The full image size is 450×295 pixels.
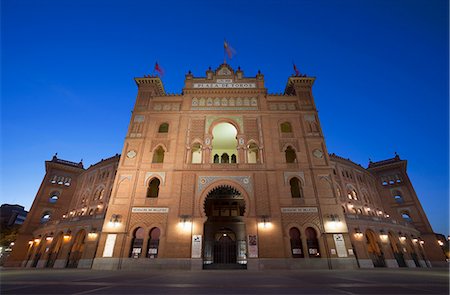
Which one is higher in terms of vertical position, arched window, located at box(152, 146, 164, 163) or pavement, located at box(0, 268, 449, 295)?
arched window, located at box(152, 146, 164, 163)

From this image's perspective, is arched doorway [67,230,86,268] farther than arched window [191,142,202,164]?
Yes

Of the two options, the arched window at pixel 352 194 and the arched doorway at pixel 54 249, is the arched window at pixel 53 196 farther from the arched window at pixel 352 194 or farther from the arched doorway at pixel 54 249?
the arched window at pixel 352 194

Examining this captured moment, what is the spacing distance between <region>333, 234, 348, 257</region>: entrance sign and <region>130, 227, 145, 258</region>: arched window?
50.7 feet

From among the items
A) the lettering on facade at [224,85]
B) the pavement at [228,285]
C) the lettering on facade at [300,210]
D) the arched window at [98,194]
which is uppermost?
the lettering on facade at [224,85]

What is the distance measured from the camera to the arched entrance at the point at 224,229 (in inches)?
873

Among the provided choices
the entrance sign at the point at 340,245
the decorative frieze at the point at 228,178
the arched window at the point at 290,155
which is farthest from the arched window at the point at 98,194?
the entrance sign at the point at 340,245

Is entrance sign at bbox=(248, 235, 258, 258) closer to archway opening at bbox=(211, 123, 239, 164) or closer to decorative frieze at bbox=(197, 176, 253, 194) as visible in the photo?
decorative frieze at bbox=(197, 176, 253, 194)

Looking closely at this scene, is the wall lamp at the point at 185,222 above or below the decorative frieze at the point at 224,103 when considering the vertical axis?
below

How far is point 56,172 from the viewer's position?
3528cm

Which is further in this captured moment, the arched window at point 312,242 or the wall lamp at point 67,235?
the wall lamp at point 67,235

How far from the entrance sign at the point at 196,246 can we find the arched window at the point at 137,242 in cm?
422

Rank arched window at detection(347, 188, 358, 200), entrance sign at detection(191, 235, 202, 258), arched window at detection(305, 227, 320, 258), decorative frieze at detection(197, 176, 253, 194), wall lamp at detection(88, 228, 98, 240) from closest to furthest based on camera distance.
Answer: entrance sign at detection(191, 235, 202, 258), arched window at detection(305, 227, 320, 258), decorative frieze at detection(197, 176, 253, 194), wall lamp at detection(88, 228, 98, 240), arched window at detection(347, 188, 358, 200)

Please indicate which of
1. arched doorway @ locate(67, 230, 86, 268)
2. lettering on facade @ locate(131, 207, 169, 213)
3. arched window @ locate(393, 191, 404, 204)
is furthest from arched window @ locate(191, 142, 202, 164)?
arched window @ locate(393, 191, 404, 204)

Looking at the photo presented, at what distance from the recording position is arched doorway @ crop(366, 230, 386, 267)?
79.4 ft
